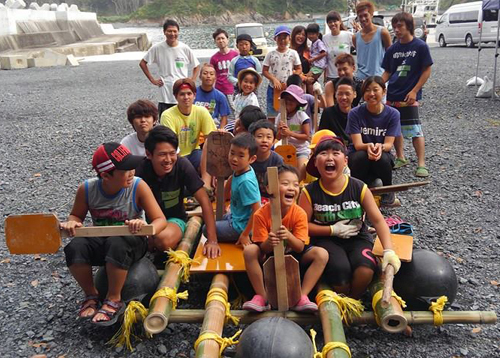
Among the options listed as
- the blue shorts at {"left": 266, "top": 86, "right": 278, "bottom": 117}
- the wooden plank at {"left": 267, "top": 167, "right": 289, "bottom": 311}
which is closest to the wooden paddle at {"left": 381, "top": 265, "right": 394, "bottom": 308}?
the wooden plank at {"left": 267, "top": 167, "right": 289, "bottom": 311}

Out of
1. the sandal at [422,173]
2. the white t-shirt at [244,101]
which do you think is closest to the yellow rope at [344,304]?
the sandal at [422,173]

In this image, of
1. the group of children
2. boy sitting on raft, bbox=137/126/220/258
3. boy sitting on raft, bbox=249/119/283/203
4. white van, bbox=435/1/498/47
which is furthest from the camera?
white van, bbox=435/1/498/47

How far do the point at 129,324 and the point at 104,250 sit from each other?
521 mm

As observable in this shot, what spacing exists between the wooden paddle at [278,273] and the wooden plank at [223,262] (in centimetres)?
44

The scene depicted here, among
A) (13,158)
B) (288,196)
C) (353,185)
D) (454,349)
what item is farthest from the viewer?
(13,158)

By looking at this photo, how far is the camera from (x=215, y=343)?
9.30 feet

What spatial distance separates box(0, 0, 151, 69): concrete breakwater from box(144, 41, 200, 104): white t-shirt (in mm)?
17142

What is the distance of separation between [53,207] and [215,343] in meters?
3.69

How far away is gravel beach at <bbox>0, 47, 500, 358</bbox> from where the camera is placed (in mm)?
3188

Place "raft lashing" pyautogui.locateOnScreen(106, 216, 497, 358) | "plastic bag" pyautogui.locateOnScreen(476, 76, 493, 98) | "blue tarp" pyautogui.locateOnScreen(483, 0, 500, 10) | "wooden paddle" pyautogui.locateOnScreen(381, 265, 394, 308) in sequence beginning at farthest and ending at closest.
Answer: "plastic bag" pyautogui.locateOnScreen(476, 76, 493, 98)
"blue tarp" pyautogui.locateOnScreen(483, 0, 500, 10)
"wooden paddle" pyautogui.locateOnScreen(381, 265, 394, 308)
"raft lashing" pyautogui.locateOnScreen(106, 216, 497, 358)

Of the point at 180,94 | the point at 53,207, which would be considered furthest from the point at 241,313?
the point at 53,207

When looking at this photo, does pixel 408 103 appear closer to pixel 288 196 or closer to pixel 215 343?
pixel 288 196

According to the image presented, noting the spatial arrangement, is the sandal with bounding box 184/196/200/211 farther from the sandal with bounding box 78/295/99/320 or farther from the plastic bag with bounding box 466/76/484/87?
the plastic bag with bounding box 466/76/484/87

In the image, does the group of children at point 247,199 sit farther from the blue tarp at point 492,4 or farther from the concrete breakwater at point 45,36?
the concrete breakwater at point 45,36
